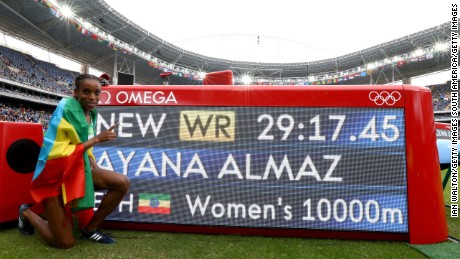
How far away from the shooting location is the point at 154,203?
2484mm

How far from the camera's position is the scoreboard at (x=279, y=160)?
2291 mm

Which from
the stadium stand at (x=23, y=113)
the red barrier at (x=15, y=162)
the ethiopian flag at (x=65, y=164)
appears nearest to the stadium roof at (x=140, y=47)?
the stadium stand at (x=23, y=113)

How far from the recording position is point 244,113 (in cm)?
245

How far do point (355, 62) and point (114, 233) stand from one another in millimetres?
34785

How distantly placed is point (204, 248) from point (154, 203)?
0.63 m

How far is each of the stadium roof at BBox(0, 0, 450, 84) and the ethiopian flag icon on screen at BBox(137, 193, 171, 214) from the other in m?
22.5

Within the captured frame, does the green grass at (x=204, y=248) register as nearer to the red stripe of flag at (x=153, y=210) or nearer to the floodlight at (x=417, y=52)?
the red stripe of flag at (x=153, y=210)

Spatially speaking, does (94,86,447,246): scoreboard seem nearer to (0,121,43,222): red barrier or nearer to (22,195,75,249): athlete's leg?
(22,195,75,249): athlete's leg

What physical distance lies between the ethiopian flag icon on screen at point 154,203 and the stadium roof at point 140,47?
22.5 meters

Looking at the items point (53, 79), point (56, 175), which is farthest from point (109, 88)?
point (53, 79)

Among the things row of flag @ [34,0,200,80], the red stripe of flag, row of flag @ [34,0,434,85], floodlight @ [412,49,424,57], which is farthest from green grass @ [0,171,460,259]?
floodlight @ [412,49,424,57]

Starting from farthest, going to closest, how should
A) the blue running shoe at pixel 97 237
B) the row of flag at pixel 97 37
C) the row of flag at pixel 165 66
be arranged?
the row of flag at pixel 165 66 → the row of flag at pixel 97 37 → the blue running shoe at pixel 97 237

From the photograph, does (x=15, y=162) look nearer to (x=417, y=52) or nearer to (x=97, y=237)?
(x=97, y=237)

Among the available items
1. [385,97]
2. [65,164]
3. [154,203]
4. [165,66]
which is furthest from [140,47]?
[385,97]
